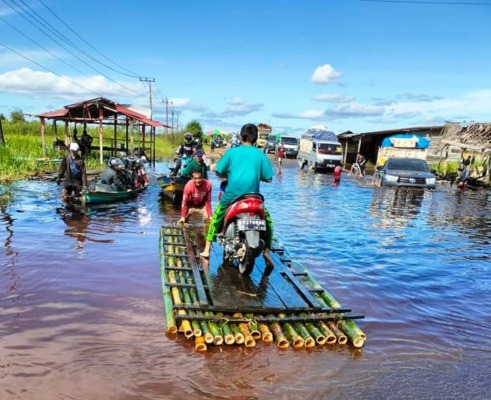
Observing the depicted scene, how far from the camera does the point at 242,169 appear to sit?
5754mm

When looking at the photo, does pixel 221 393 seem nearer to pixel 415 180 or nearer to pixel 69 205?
pixel 69 205

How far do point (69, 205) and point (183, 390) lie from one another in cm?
977

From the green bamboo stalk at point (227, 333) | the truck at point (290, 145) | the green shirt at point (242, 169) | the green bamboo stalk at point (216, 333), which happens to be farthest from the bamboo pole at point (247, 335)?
the truck at point (290, 145)

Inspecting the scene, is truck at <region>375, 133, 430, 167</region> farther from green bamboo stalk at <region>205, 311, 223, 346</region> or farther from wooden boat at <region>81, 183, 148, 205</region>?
green bamboo stalk at <region>205, 311, 223, 346</region>

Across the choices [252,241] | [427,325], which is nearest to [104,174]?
[252,241]

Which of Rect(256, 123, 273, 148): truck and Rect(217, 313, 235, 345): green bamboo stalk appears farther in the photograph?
Rect(256, 123, 273, 148): truck

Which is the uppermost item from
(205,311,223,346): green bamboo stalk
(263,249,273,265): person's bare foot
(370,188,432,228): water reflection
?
(263,249,273,265): person's bare foot

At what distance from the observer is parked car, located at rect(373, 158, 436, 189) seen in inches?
802

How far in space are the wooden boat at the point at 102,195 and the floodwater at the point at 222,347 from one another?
2.40ft

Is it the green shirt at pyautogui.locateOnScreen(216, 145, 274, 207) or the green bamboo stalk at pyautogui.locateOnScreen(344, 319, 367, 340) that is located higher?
the green shirt at pyautogui.locateOnScreen(216, 145, 274, 207)

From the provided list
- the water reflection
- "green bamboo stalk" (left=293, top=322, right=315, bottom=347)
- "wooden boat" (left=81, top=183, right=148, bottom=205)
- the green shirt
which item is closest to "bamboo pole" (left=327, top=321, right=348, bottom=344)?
"green bamboo stalk" (left=293, top=322, right=315, bottom=347)

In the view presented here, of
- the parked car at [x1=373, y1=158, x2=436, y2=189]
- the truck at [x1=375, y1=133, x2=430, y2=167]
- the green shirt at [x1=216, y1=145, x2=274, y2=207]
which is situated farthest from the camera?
the truck at [x1=375, y1=133, x2=430, y2=167]

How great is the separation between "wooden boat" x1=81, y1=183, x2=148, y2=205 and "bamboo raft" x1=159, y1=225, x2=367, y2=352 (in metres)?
6.53

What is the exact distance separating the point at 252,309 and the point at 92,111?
22.7 metres
